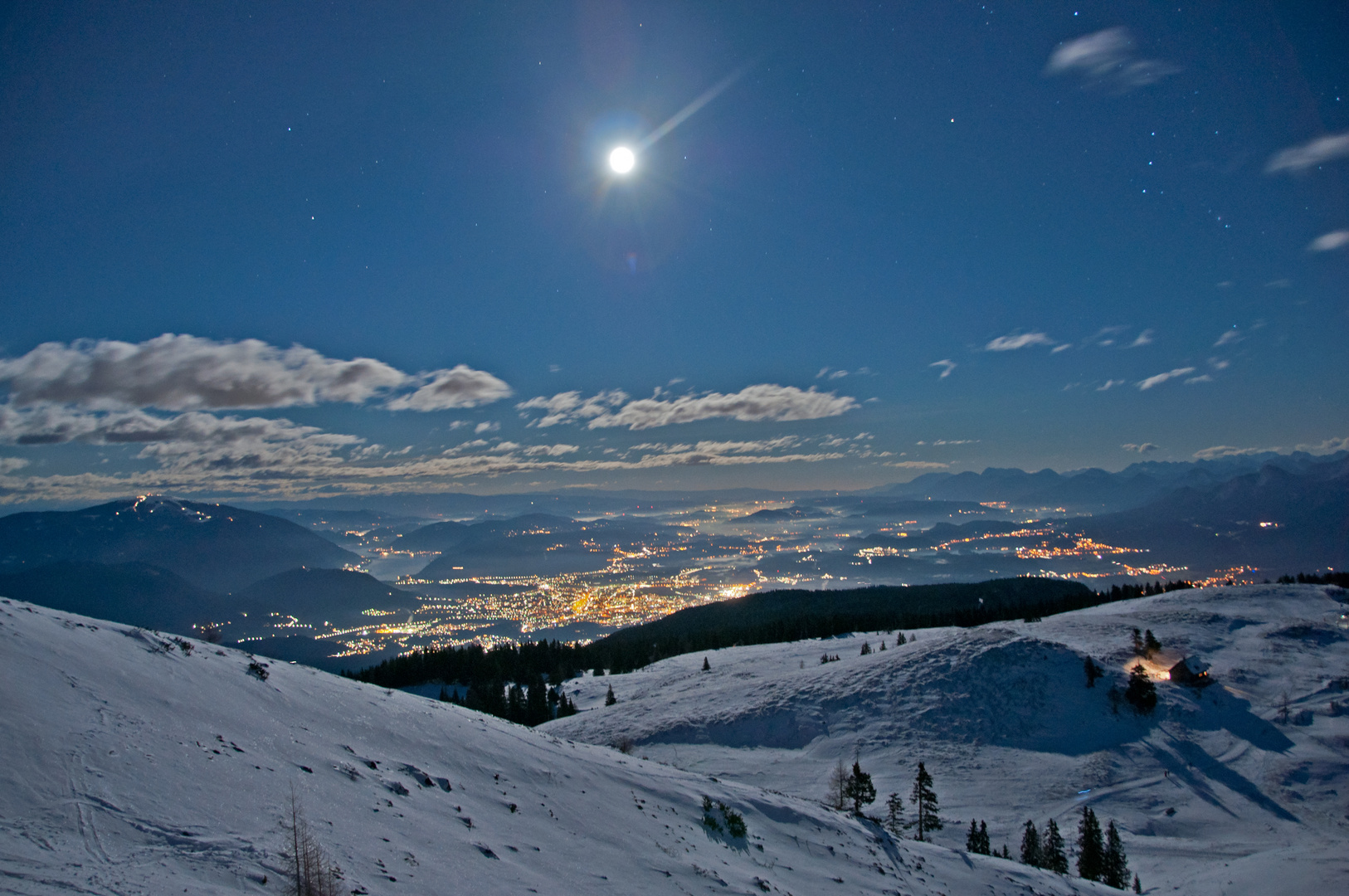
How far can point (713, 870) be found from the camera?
16.9 m

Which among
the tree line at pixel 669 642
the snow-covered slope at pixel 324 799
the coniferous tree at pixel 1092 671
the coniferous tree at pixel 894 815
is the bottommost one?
the tree line at pixel 669 642

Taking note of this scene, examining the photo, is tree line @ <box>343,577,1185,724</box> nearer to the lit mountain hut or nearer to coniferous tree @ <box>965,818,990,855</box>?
the lit mountain hut

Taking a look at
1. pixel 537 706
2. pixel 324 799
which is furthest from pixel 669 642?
pixel 324 799

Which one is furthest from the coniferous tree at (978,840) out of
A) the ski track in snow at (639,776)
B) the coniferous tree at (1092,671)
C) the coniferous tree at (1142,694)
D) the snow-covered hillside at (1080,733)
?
the coniferous tree at (1092,671)

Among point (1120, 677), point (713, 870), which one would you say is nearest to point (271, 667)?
point (713, 870)

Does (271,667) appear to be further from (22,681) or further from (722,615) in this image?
(722,615)

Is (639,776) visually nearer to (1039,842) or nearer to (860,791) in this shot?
(860,791)

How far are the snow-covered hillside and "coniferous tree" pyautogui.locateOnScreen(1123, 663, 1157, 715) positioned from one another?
4.11ft

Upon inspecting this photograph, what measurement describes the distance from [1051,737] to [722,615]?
107 metres

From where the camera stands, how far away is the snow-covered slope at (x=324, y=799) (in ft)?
30.9

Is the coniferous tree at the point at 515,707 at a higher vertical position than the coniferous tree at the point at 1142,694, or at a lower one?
lower

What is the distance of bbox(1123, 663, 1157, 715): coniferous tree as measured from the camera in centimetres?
5556

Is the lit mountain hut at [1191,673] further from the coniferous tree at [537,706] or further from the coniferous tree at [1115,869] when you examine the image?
the coniferous tree at [537,706]

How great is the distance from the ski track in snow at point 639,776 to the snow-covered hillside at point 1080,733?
0.28 metres
